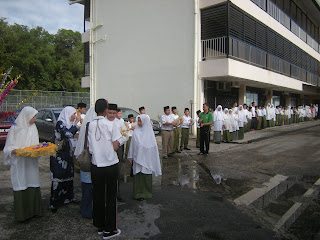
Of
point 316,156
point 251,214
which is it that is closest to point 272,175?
point 251,214

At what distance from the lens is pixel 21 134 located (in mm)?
4262

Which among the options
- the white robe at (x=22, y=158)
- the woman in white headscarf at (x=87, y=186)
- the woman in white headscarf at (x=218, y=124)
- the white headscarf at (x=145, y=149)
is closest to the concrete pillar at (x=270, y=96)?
the woman in white headscarf at (x=218, y=124)

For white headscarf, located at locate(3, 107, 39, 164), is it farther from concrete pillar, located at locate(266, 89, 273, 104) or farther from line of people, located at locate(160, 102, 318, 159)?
concrete pillar, located at locate(266, 89, 273, 104)

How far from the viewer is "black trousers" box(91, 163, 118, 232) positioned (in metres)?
3.77

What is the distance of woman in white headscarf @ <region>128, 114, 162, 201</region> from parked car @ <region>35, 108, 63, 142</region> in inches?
266

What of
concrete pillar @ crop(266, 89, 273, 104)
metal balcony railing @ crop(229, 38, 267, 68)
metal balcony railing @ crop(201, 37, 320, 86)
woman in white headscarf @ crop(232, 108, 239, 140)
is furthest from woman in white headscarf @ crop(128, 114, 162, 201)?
concrete pillar @ crop(266, 89, 273, 104)

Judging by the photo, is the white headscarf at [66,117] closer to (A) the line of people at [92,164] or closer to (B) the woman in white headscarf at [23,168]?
(A) the line of people at [92,164]

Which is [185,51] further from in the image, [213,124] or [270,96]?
[270,96]

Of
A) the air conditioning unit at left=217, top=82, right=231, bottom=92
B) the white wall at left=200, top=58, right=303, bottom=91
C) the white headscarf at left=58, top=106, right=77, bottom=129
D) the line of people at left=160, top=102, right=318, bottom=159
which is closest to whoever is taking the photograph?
the white headscarf at left=58, top=106, right=77, bottom=129

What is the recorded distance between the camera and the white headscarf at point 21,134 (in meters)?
4.19

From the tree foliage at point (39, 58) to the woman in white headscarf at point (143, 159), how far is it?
30.0 meters

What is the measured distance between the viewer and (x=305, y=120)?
2961cm

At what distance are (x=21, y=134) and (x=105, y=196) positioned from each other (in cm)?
161

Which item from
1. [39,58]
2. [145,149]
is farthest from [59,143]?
[39,58]
